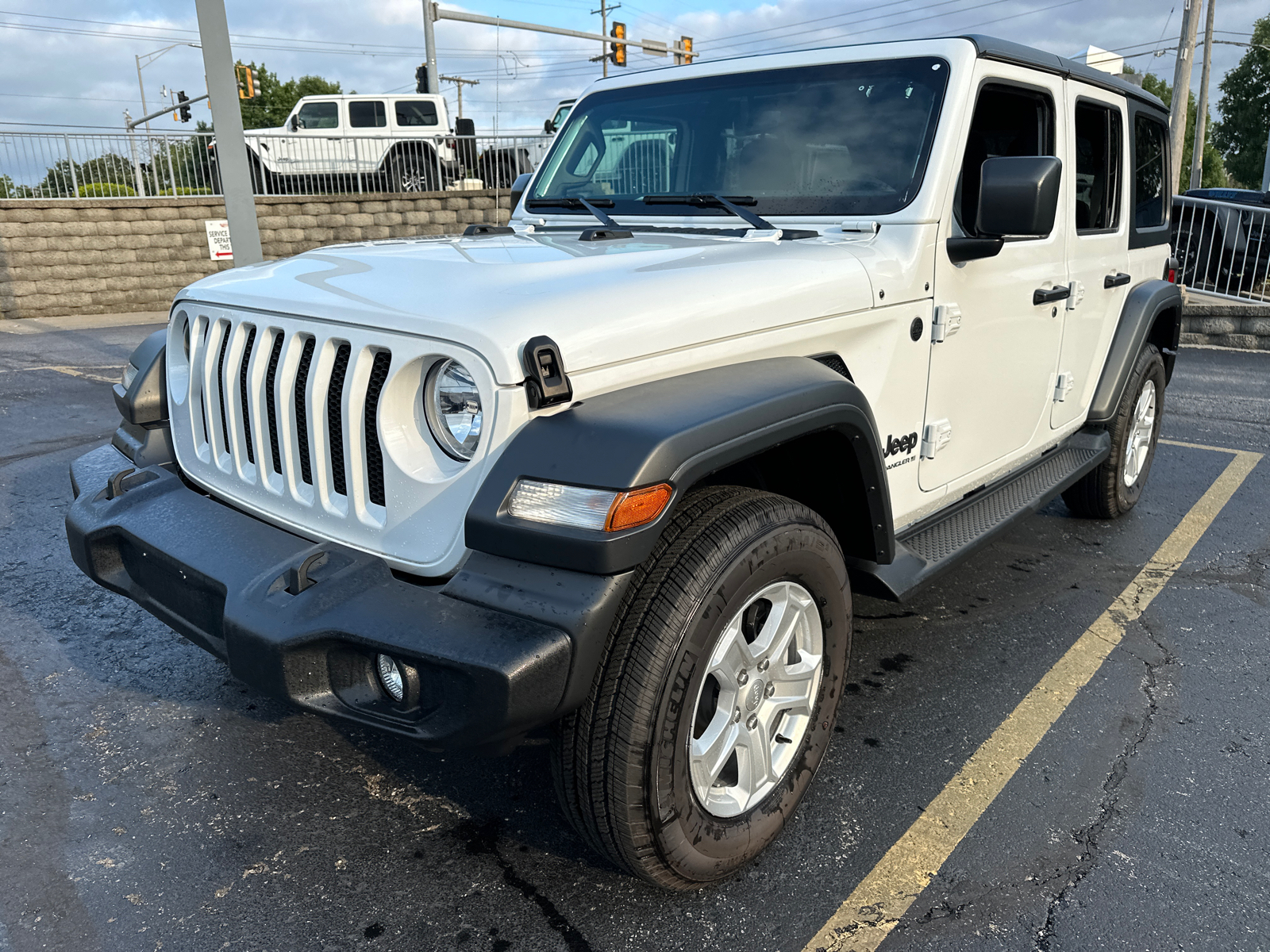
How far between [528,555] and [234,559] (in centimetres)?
77

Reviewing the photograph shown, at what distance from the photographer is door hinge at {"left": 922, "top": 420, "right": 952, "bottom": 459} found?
2936 millimetres

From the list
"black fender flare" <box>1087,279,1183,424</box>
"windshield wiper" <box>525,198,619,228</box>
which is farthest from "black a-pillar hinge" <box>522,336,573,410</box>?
"black fender flare" <box>1087,279,1183,424</box>

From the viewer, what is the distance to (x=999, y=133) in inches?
126

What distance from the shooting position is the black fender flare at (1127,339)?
4.18m

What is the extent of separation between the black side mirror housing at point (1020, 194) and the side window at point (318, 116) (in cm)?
1781

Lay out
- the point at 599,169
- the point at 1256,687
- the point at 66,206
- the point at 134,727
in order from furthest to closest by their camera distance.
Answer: the point at 66,206
the point at 599,169
the point at 1256,687
the point at 134,727

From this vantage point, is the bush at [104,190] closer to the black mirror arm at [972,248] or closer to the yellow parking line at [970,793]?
the black mirror arm at [972,248]

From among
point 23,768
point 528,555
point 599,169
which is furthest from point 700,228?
point 23,768

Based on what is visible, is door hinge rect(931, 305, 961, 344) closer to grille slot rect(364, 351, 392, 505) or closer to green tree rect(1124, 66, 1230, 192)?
grille slot rect(364, 351, 392, 505)

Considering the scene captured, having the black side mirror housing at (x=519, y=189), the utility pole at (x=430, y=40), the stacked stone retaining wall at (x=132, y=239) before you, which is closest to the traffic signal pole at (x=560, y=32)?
the utility pole at (x=430, y=40)

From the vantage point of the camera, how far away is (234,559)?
2113 millimetres

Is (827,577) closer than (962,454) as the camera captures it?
Yes

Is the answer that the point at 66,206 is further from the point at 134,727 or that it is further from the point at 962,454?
the point at 962,454

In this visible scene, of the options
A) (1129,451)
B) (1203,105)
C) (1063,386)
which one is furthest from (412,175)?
(1203,105)
